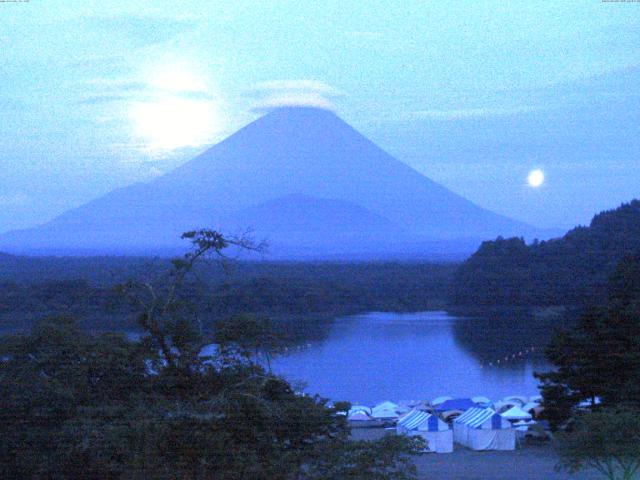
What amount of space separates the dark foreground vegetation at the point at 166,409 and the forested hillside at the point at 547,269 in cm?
299

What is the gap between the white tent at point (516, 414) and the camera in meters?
5.29

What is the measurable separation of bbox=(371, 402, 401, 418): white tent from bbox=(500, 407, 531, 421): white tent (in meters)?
0.83

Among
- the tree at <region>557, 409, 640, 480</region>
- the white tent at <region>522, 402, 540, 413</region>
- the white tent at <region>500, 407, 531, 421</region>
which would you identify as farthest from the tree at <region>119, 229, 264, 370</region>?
the white tent at <region>522, 402, 540, 413</region>

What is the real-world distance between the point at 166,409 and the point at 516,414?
3.87 metres

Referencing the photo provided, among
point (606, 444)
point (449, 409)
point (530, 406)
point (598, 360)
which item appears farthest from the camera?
point (530, 406)

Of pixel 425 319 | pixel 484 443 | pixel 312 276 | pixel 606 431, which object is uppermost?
pixel 312 276

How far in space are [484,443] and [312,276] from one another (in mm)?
1501

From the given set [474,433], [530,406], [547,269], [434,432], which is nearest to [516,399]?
[530,406]

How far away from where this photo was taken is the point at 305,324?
3.71 m

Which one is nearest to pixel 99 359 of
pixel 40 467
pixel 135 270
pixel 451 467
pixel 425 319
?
pixel 40 467

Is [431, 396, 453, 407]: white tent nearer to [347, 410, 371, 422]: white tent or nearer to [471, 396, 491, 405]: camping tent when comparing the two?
[471, 396, 491, 405]: camping tent

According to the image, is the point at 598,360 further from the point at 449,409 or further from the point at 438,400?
the point at 438,400

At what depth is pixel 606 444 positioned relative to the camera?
292cm

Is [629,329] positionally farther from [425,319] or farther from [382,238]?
[382,238]
